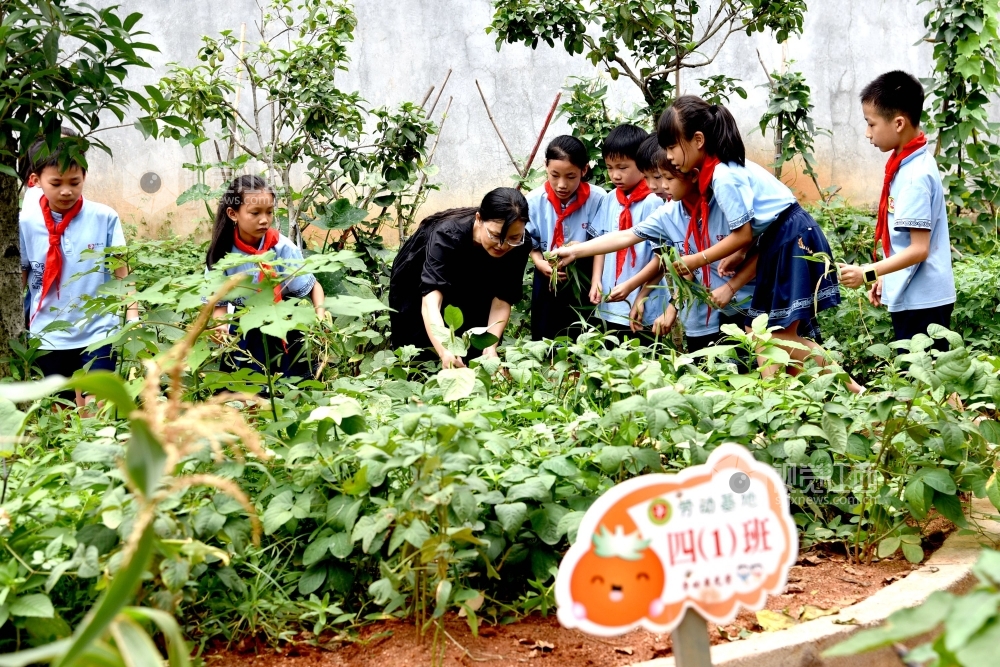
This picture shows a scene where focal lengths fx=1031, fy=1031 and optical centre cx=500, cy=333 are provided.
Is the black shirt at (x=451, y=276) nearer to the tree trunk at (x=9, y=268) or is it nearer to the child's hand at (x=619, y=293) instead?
the child's hand at (x=619, y=293)

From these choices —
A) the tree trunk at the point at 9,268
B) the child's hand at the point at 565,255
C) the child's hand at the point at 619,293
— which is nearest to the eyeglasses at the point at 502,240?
the child's hand at the point at 565,255

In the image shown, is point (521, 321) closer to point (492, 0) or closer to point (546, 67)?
point (492, 0)

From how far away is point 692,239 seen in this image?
4148mm

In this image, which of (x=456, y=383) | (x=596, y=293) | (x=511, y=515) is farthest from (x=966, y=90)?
(x=511, y=515)

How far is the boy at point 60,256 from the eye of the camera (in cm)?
439

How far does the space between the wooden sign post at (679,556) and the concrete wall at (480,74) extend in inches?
294

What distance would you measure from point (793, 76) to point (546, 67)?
10.5 ft

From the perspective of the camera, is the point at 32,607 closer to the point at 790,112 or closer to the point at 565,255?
the point at 565,255

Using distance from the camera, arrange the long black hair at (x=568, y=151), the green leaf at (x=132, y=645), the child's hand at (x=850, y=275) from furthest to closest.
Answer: the long black hair at (x=568, y=151), the child's hand at (x=850, y=275), the green leaf at (x=132, y=645)

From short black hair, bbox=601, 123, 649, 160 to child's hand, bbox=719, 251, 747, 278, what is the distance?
846mm

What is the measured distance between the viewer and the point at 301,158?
6.12 meters

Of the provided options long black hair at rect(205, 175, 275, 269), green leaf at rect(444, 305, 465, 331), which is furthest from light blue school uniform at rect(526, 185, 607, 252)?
green leaf at rect(444, 305, 465, 331)

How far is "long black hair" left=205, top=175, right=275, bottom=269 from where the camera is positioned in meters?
4.42

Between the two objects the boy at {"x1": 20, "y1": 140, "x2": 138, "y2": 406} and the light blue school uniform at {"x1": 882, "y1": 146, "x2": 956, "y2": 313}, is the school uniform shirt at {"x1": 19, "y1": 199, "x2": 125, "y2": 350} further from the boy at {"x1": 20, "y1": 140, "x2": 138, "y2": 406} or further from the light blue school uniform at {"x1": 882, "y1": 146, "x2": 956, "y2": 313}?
the light blue school uniform at {"x1": 882, "y1": 146, "x2": 956, "y2": 313}
